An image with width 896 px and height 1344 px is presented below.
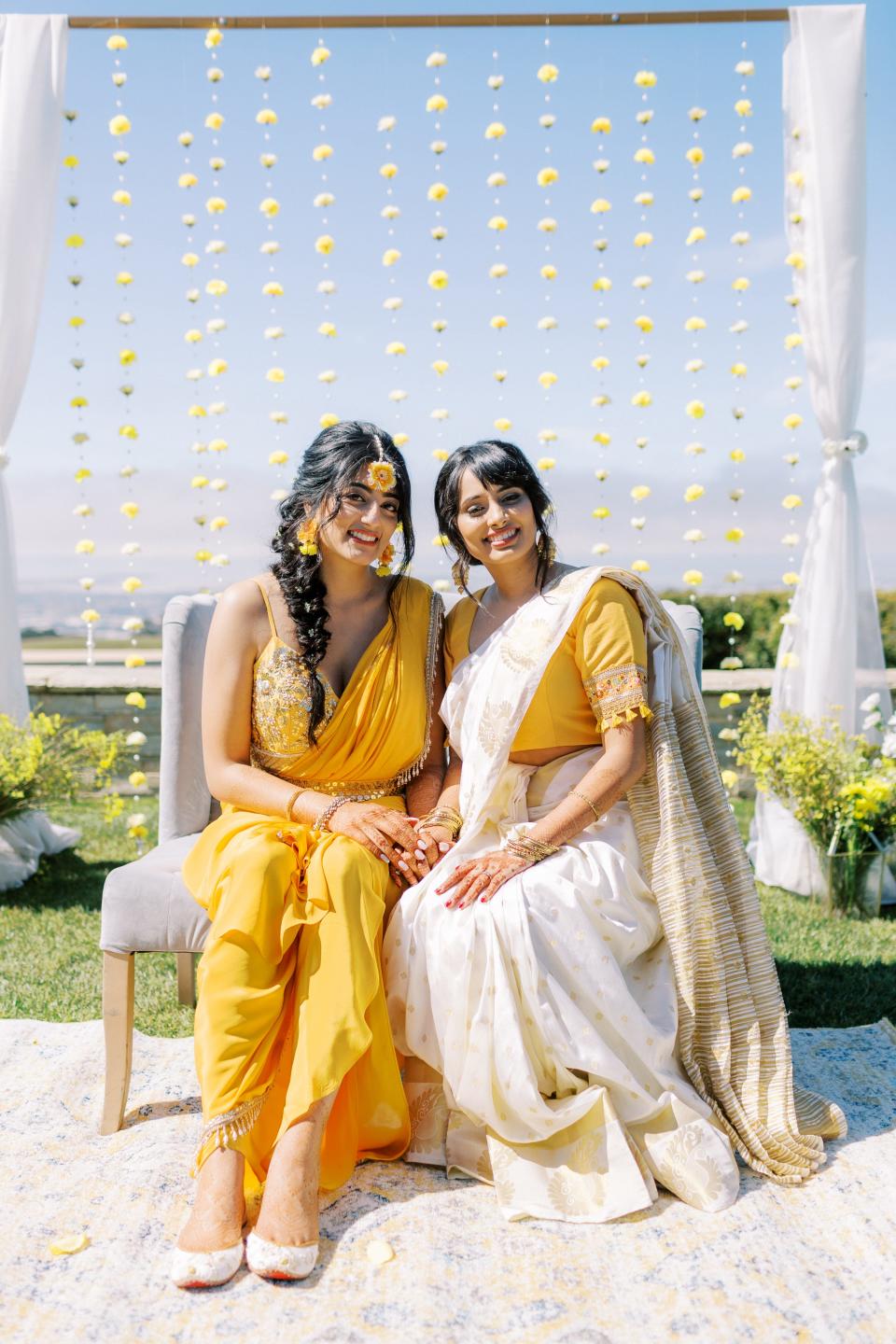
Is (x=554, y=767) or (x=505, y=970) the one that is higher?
(x=554, y=767)

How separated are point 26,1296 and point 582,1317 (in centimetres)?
93

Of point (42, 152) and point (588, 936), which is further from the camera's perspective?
point (42, 152)

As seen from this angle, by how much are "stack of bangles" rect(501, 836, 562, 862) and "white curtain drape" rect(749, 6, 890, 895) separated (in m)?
2.18

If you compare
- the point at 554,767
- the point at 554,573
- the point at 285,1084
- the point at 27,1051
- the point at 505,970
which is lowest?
the point at 27,1051

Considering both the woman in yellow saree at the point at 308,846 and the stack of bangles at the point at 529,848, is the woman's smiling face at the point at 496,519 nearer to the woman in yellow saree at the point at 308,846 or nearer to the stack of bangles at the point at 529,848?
the woman in yellow saree at the point at 308,846

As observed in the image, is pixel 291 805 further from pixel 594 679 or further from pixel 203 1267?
pixel 203 1267

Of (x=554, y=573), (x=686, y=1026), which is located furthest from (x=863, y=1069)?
(x=554, y=573)

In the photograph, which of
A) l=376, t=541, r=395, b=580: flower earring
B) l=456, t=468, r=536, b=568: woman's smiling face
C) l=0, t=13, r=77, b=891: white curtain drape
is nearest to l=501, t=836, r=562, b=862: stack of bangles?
l=456, t=468, r=536, b=568: woman's smiling face

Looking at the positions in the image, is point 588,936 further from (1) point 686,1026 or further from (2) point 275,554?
(2) point 275,554

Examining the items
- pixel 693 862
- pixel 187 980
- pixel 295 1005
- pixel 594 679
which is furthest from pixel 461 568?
pixel 187 980

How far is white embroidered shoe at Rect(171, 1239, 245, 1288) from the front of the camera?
1.95 meters

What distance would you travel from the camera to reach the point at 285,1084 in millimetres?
2305

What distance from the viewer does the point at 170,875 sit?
264 centimetres

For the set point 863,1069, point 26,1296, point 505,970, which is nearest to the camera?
point 26,1296
